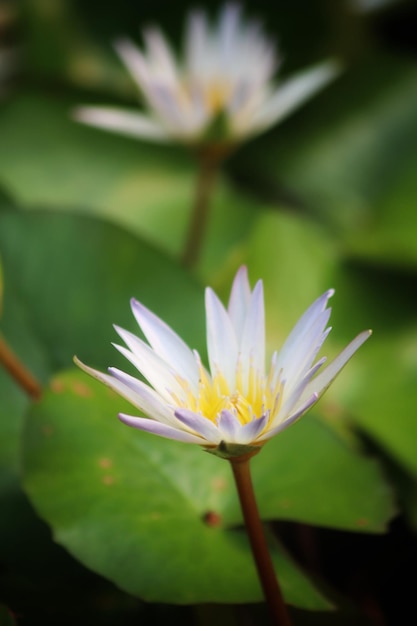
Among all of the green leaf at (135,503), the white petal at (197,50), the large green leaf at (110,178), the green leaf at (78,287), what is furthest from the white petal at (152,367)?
the white petal at (197,50)

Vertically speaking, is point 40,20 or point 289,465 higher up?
point 40,20

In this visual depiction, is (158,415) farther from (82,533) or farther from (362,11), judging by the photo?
(362,11)

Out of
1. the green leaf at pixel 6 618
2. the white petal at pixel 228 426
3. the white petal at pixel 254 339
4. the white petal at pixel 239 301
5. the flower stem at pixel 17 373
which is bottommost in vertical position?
the green leaf at pixel 6 618

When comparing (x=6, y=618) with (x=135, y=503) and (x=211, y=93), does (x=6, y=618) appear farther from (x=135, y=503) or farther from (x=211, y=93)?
(x=211, y=93)

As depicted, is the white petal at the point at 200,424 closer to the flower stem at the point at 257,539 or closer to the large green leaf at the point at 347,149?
the flower stem at the point at 257,539

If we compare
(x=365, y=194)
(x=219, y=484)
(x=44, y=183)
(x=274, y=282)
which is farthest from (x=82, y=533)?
(x=365, y=194)

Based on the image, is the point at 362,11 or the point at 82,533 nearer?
the point at 82,533

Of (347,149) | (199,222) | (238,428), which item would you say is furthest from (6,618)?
(347,149)
